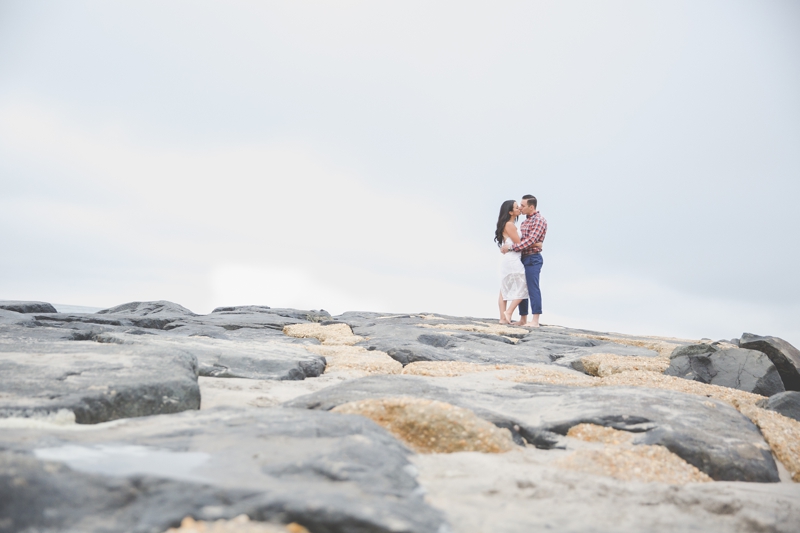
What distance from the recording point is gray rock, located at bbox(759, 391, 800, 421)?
98.9 inches

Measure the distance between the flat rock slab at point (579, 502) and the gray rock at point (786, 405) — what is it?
1180 millimetres

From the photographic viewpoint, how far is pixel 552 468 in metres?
1.54

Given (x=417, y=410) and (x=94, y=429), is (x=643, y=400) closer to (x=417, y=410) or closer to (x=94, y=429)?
(x=417, y=410)

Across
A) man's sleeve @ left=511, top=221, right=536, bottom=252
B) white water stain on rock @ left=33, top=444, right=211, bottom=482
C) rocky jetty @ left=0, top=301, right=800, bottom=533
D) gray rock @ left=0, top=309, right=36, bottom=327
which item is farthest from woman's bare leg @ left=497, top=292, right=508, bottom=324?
white water stain on rock @ left=33, top=444, right=211, bottom=482

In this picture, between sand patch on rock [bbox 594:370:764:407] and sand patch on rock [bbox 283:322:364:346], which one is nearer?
sand patch on rock [bbox 594:370:764:407]

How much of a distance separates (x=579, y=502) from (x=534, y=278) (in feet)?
24.3

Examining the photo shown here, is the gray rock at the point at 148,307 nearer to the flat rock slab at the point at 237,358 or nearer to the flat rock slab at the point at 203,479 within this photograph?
the flat rock slab at the point at 237,358

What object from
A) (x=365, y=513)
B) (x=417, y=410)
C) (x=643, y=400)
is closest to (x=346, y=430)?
(x=417, y=410)

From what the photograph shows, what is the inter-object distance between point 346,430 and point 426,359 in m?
2.27

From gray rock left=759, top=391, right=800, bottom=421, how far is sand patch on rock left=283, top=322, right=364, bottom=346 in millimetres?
3258

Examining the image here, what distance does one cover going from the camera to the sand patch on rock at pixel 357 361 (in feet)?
10.7

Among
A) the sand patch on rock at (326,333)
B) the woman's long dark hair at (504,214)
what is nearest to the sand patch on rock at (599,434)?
Result: the sand patch on rock at (326,333)

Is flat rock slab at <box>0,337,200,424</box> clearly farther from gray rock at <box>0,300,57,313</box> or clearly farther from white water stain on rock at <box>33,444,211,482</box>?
gray rock at <box>0,300,57,313</box>

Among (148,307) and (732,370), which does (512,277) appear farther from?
(148,307)
